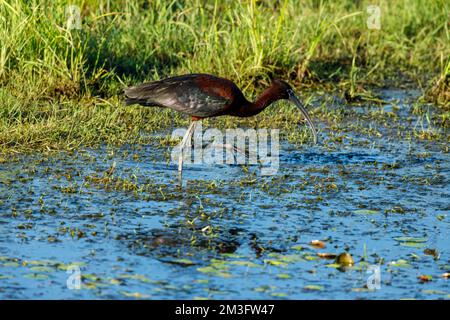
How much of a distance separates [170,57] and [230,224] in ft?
15.1

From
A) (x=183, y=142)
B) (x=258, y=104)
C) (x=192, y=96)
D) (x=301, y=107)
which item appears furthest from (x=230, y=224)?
(x=301, y=107)

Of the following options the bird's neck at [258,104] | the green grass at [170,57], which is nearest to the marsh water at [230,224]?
the bird's neck at [258,104]

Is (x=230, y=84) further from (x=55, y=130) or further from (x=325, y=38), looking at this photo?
(x=325, y=38)

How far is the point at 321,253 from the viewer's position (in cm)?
638

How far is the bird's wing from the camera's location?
8.48 m

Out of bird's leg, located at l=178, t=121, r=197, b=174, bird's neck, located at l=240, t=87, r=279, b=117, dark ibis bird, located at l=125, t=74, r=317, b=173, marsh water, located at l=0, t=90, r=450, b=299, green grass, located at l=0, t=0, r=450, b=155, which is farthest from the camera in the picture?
green grass, located at l=0, t=0, r=450, b=155

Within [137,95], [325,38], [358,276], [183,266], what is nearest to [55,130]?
[137,95]

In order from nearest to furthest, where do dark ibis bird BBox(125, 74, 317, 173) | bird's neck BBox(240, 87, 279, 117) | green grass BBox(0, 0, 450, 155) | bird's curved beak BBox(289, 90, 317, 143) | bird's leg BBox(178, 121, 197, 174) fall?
1. bird's leg BBox(178, 121, 197, 174)
2. dark ibis bird BBox(125, 74, 317, 173)
3. bird's neck BBox(240, 87, 279, 117)
4. bird's curved beak BBox(289, 90, 317, 143)
5. green grass BBox(0, 0, 450, 155)

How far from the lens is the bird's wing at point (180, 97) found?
27.8ft

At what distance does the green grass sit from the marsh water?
719 mm

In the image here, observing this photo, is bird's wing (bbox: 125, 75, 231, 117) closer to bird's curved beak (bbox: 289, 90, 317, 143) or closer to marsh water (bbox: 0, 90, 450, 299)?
marsh water (bbox: 0, 90, 450, 299)

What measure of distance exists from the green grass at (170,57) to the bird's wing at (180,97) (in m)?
0.72

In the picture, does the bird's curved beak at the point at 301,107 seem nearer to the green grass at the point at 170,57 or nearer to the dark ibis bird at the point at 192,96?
the dark ibis bird at the point at 192,96

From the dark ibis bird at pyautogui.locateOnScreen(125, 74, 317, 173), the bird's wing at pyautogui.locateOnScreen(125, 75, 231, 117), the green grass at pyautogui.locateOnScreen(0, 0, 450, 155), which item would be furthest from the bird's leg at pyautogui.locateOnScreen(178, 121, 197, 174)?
the green grass at pyautogui.locateOnScreen(0, 0, 450, 155)
